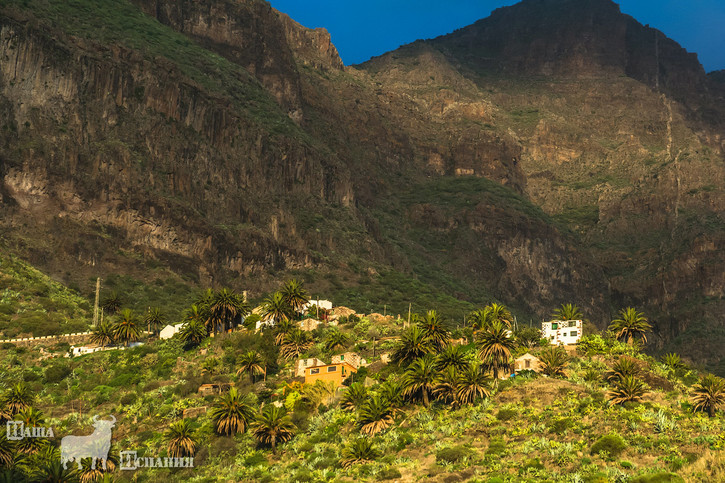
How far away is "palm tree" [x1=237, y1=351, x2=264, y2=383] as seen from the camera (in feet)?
378

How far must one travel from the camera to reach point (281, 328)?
425 ft

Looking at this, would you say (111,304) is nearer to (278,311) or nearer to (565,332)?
(278,311)

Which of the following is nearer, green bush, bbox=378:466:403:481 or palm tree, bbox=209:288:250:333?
green bush, bbox=378:466:403:481

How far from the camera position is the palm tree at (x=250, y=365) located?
115125mm

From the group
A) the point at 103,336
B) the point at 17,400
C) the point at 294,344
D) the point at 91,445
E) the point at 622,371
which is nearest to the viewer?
the point at 91,445

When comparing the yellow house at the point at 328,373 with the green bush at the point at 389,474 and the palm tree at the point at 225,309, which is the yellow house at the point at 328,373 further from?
the green bush at the point at 389,474

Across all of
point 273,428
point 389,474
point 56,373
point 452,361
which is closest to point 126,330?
point 56,373

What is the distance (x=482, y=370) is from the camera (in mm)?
106000

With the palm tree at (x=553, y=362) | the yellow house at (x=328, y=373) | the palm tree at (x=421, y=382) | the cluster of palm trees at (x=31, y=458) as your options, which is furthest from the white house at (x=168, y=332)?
the palm tree at (x=553, y=362)

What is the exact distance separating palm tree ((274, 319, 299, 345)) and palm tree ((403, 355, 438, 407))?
31420 mm

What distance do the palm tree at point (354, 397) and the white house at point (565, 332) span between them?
4436cm

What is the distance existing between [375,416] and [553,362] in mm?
27049

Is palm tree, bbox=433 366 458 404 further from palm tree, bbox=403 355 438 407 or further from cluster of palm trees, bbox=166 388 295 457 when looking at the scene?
cluster of palm trees, bbox=166 388 295 457

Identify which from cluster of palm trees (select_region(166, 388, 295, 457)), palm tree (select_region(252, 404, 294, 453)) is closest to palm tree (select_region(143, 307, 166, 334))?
cluster of palm trees (select_region(166, 388, 295, 457))
